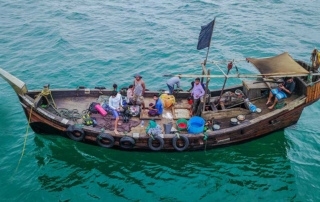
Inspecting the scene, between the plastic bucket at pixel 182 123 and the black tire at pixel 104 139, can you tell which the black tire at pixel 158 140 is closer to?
the plastic bucket at pixel 182 123

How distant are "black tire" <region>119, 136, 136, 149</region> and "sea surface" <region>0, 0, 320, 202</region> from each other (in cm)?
95

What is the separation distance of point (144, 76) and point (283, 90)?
9417 mm

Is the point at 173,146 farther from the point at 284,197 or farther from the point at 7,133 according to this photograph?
the point at 7,133

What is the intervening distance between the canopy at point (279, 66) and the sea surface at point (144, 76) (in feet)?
11.6

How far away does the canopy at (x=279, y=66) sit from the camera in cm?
1354

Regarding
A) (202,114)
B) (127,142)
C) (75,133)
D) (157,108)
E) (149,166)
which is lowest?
(149,166)

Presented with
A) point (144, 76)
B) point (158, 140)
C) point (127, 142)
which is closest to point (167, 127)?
point (158, 140)

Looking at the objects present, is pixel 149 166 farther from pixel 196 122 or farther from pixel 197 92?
pixel 197 92

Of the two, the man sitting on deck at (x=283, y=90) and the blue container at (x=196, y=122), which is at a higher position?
the man sitting on deck at (x=283, y=90)

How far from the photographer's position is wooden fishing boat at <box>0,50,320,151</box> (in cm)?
1316

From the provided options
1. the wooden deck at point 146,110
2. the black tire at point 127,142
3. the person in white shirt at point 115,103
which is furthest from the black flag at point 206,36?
the black tire at point 127,142

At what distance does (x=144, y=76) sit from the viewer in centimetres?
2069

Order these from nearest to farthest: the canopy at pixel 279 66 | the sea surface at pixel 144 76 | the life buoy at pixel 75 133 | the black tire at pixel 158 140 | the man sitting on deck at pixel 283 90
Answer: the sea surface at pixel 144 76
the black tire at pixel 158 140
the life buoy at pixel 75 133
the canopy at pixel 279 66
the man sitting on deck at pixel 283 90

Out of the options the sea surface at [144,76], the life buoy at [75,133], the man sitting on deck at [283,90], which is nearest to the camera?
the sea surface at [144,76]
